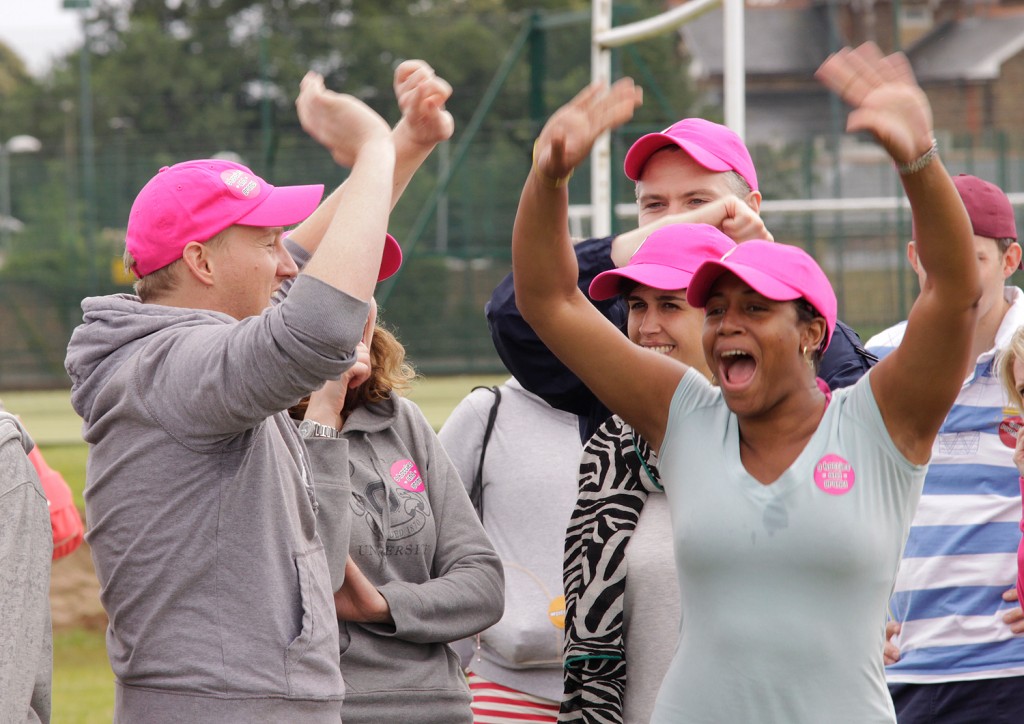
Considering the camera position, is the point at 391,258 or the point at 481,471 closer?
the point at 391,258

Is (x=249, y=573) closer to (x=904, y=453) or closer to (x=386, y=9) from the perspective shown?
(x=904, y=453)

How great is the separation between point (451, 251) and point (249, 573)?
1326 centimetres

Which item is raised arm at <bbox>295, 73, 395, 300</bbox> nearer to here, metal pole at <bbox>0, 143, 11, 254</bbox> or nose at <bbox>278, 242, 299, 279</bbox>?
nose at <bbox>278, 242, 299, 279</bbox>

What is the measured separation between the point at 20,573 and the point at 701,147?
5.84 feet

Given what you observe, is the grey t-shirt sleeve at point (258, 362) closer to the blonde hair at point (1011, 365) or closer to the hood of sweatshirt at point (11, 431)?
the hood of sweatshirt at point (11, 431)

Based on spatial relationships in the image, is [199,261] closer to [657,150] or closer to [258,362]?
[258,362]

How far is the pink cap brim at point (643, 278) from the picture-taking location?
290 centimetres

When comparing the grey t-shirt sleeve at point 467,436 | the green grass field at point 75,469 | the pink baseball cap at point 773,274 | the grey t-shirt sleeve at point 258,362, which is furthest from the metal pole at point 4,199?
the pink baseball cap at point 773,274

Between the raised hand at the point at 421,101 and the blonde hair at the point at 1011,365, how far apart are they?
161 cm

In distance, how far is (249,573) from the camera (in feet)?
8.27

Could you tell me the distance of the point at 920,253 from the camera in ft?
7.66

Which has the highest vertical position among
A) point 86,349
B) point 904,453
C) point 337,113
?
point 337,113

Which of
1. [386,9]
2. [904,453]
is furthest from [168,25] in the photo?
[904,453]

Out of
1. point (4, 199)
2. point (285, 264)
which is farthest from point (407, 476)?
point (4, 199)
